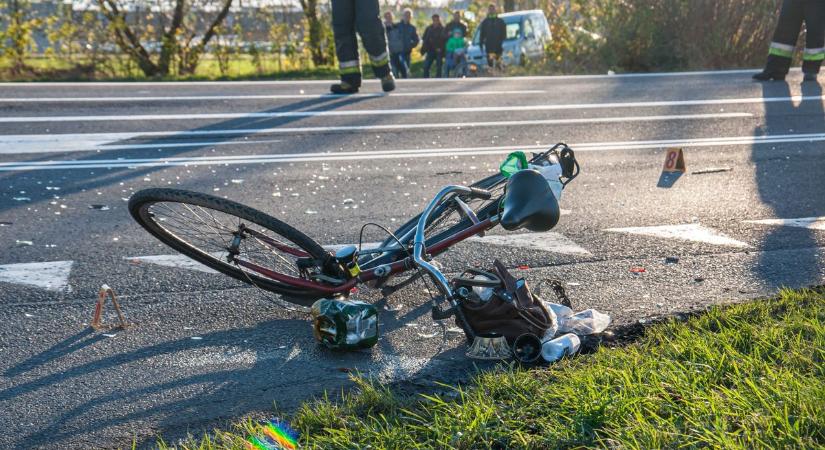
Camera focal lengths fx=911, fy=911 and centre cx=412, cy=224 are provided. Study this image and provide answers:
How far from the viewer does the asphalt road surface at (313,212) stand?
3879 mm

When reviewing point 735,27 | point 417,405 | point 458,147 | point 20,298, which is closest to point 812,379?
point 417,405

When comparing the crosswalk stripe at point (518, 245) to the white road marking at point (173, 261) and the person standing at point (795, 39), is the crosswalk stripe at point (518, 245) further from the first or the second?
the person standing at point (795, 39)

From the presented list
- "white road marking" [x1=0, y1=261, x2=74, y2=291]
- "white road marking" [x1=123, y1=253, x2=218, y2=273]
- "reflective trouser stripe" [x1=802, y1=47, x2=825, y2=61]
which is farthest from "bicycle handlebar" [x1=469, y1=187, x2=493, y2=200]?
"reflective trouser stripe" [x1=802, y1=47, x2=825, y2=61]

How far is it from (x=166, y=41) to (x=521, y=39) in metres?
8.37

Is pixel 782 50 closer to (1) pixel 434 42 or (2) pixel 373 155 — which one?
(2) pixel 373 155

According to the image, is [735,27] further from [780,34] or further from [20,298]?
[20,298]

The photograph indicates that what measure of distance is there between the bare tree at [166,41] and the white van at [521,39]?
5.63 m

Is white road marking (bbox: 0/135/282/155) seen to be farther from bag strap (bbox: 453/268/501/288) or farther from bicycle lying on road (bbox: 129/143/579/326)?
bag strap (bbox: 453/268/501/288)

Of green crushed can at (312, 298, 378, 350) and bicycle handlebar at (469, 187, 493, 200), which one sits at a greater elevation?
bicycle handlebar at (469, 187, 493, 200)

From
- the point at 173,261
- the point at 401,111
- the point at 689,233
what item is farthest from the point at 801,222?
the point at 401,111

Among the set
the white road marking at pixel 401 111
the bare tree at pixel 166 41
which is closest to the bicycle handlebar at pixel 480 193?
the white road marking at pixel 401 111

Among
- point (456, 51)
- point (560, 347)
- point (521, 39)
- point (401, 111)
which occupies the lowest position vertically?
point (560, 347)

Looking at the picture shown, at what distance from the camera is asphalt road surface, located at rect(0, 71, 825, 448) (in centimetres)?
388

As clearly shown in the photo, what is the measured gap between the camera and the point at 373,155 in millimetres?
8539
